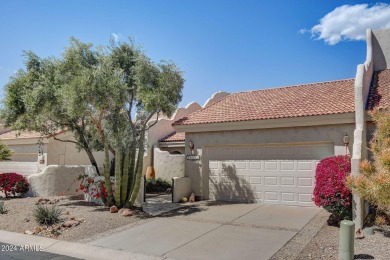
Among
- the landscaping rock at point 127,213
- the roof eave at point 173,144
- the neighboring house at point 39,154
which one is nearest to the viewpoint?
the landscaping rock at point 127,213

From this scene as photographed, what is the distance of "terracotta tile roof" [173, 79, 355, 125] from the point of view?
1273cm

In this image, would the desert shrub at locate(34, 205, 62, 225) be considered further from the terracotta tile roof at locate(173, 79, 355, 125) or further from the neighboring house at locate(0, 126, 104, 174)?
the neighboring house at locate(0, 126, 104, 174)

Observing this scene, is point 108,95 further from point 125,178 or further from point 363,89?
point 363,89

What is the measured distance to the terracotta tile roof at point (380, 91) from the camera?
1165cm

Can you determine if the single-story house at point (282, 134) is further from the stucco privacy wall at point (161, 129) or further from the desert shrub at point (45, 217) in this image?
the desert shrub at point (45, 217)

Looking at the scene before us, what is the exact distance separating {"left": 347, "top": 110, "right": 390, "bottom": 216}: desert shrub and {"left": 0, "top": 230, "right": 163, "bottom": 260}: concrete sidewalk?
4.67 metres

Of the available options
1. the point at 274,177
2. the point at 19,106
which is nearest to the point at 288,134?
the point at 274,177

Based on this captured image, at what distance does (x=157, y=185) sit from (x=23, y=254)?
11.1m

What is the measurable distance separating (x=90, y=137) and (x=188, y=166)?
4.59m

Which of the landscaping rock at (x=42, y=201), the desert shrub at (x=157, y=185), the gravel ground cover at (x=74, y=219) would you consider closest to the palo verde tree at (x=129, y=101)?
the gravel ground cover at (x=74, y=219)

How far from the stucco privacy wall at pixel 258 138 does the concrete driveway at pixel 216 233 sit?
2487 millimetres

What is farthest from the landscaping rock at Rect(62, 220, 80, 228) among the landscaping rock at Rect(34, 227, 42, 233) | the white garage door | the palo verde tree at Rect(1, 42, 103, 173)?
the white garage door

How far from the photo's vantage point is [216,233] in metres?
8.94

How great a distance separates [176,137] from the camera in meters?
20.8
